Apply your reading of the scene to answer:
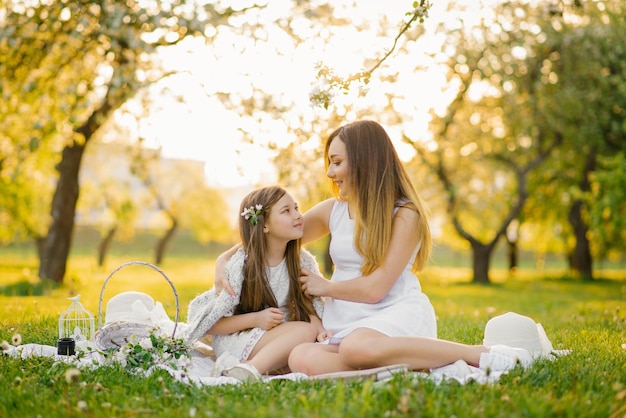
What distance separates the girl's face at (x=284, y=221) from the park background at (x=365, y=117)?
0.64 metres

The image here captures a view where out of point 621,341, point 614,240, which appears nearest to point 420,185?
point 614,240

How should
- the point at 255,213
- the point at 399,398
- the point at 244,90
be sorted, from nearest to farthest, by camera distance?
the point at 399,398, the point at 255,213, the point at 244,90

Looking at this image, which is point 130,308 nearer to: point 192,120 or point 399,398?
point 399,398

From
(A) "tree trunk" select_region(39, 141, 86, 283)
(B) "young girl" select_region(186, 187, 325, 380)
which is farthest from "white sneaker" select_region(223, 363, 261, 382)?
(A) "tree trunk" select_region(39, 141, 86, 283)

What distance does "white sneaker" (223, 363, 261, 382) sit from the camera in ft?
11.9

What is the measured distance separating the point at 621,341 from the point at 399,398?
2691 millimetres

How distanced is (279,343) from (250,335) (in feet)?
0.87

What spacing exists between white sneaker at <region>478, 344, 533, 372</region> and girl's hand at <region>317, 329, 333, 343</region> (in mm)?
929

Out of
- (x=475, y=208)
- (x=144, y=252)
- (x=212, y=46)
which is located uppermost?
(x=212, y=46)

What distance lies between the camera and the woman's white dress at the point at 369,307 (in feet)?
12.7

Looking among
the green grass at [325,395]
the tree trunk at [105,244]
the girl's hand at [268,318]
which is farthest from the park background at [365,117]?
the tree trunk at [105,244]

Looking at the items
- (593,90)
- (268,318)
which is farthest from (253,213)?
(593,90)

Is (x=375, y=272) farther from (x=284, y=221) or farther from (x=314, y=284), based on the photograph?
(x=284, y=221)

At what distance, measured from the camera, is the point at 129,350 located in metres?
3.77
